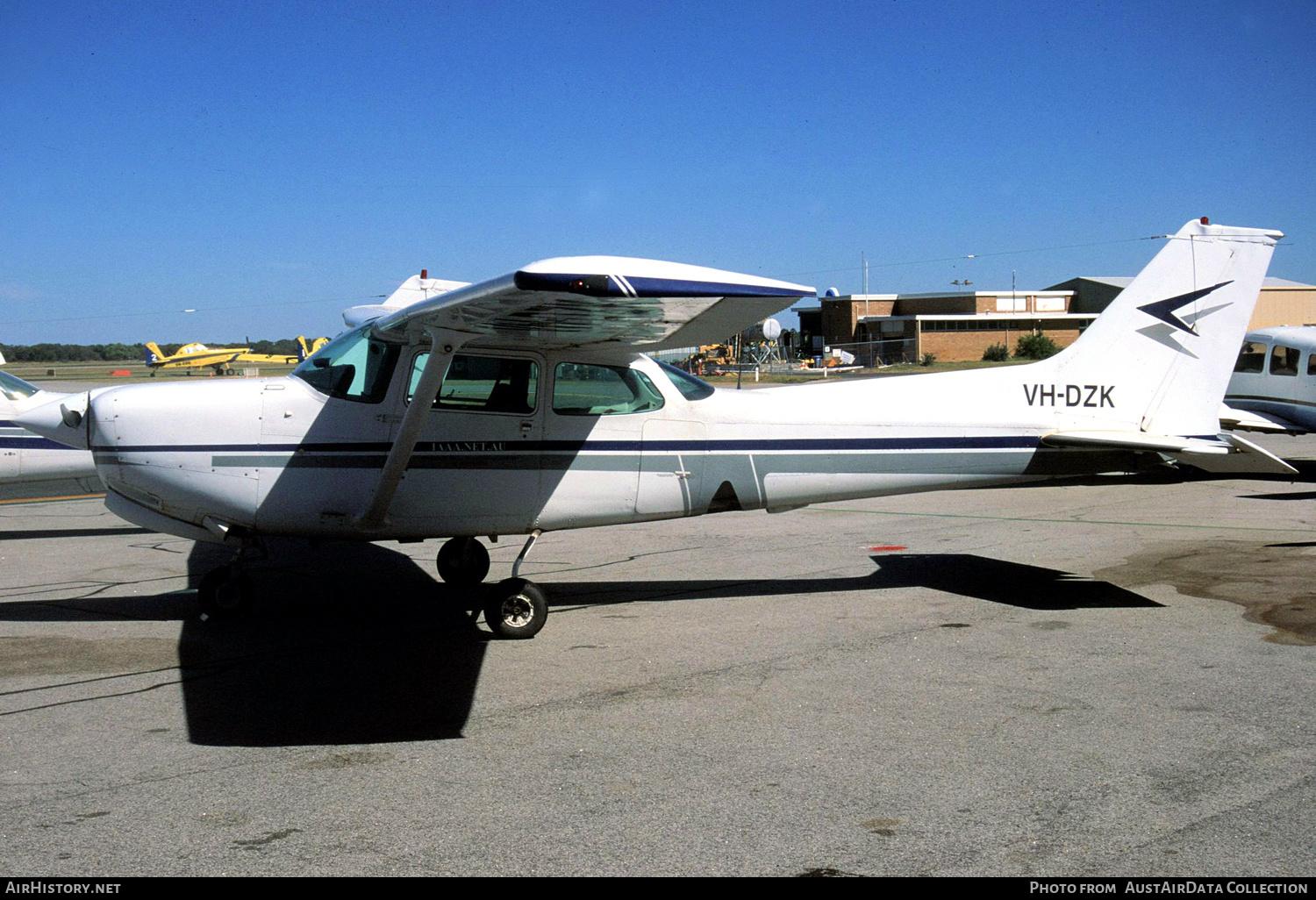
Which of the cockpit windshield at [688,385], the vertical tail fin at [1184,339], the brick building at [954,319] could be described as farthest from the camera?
the brick building at [954,319]

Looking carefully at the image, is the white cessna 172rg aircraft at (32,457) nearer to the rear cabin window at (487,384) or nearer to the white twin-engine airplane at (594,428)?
the white twin-engine airplane at (594,428)

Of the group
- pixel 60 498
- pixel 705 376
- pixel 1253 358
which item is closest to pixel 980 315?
pixel 705 376

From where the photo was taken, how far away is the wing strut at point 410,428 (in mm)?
6109

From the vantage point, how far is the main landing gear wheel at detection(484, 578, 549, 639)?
6.87 meters

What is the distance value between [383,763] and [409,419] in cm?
245

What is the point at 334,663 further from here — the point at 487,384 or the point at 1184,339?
the point at 1184,339

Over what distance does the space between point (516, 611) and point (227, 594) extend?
2222 millimetres

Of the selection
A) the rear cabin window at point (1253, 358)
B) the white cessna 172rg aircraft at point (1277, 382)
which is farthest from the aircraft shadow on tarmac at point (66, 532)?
the rear cabin window at point (1253, 358)

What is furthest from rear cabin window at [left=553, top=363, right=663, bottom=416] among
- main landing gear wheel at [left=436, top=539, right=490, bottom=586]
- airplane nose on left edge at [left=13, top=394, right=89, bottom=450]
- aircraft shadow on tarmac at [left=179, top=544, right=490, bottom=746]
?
airplane nose on left edge at [left=13, top=394, right=89, bottom=450]

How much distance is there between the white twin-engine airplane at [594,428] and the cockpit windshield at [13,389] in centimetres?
414

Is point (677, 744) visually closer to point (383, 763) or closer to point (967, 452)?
point (383, 763)

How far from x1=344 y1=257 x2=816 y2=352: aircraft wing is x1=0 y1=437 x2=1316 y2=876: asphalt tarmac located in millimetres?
2018

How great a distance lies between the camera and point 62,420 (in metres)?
7.37

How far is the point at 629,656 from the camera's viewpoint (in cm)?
641
